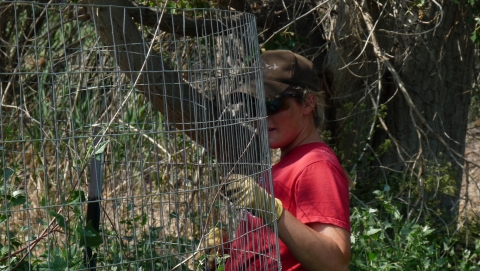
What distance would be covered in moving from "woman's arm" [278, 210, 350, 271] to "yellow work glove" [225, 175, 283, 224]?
41 millimetres

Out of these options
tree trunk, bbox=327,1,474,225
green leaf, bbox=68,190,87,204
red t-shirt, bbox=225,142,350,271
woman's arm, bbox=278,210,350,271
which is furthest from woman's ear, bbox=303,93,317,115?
tree trunk, bbox=327,1,474,225

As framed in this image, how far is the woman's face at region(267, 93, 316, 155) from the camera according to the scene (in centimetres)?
229

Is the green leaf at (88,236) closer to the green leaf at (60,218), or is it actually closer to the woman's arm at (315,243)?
the green leaf at (60,218)

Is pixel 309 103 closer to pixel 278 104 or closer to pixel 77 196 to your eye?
pixel 278 104

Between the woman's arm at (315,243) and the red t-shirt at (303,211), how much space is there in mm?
30

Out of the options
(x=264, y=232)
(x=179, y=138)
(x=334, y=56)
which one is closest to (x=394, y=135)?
(x=334, y=56)

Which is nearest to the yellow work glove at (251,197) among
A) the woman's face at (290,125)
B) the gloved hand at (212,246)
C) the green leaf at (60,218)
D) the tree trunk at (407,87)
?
the gloved hand at (212,246)

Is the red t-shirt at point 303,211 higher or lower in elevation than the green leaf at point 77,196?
lower

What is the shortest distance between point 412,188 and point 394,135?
51cm

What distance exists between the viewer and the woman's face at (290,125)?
2.29 m

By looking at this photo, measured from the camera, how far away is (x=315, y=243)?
2.02 meters

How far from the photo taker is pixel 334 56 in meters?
4.03

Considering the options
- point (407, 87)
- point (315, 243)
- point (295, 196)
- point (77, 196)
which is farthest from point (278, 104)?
point (407, 87)

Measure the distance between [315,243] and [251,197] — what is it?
8.9 inches
